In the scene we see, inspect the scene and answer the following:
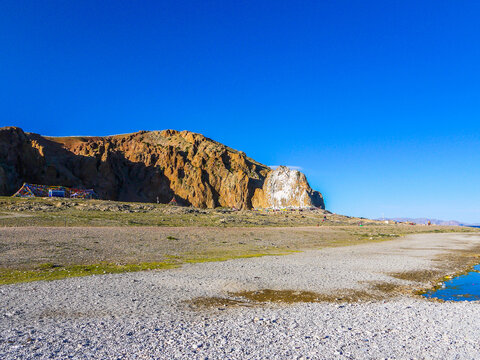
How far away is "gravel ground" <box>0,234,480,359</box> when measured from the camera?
291 inches

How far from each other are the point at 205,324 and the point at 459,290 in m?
13.5

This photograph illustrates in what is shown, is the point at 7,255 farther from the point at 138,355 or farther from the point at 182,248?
the point at 138,355

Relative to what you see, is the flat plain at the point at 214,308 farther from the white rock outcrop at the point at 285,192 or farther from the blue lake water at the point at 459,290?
the white rock outcrop at the point at 285,192

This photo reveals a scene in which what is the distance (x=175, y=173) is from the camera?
14400 cm

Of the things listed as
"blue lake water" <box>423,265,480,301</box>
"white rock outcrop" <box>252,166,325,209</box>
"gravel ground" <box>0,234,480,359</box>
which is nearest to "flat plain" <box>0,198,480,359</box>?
"gravel ground" <box>0,234,480,359</box>

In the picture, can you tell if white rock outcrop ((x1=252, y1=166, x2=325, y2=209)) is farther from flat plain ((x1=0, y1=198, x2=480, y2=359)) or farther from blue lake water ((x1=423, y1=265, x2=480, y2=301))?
flat plain ((x1=0, y1=198, x2=480, y2=359))

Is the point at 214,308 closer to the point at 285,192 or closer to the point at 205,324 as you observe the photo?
the point at 205,324

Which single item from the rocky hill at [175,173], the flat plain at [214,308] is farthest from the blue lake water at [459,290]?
the rocky hill at [175,173]

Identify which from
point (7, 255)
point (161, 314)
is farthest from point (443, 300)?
point (7, 255)

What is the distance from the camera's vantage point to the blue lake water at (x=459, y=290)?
14.0m

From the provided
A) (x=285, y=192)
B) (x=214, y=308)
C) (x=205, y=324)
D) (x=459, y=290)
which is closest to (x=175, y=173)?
(x=285, y=192)

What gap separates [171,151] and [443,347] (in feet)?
484

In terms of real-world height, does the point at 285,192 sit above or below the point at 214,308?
above

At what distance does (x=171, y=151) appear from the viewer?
150m
